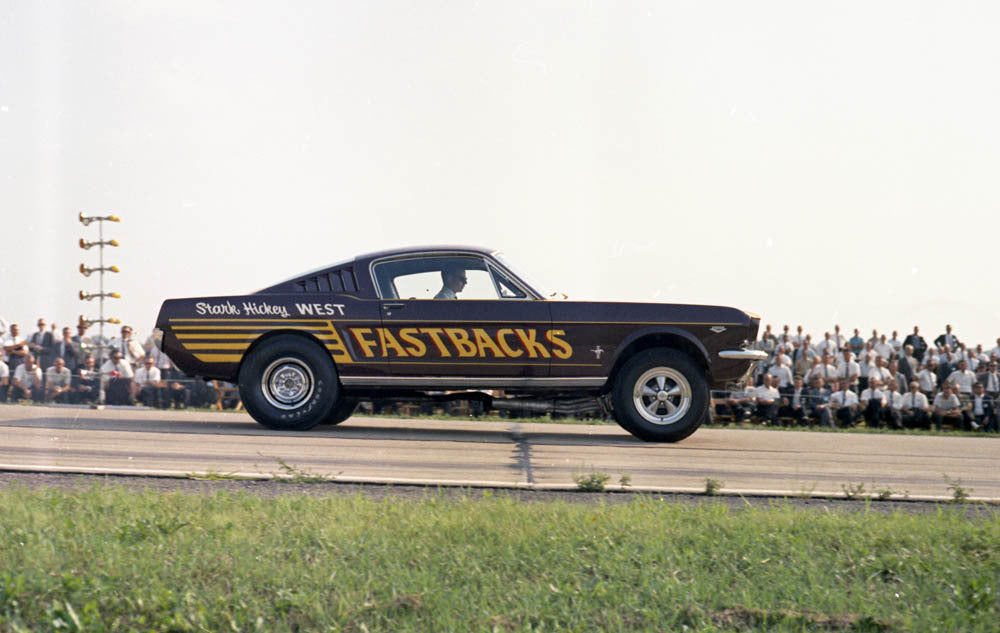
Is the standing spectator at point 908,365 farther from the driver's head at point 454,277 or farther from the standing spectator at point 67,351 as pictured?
the standing spectator at point 67,351

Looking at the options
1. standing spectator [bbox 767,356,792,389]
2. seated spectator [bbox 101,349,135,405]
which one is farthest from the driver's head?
standing spectator [bbox 767,356,792,389]

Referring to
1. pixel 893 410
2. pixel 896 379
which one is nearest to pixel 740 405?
pixel 893 410

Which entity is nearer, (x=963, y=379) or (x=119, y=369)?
(x=119, y=369)

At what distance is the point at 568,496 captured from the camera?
22.2 ft

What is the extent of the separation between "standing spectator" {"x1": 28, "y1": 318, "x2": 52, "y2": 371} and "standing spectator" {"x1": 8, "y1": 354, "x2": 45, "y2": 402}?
0.36 meters

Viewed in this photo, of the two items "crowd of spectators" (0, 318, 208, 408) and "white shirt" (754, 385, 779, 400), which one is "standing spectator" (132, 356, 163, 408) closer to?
"crowd of spectators" (0, 318, 208, 408)

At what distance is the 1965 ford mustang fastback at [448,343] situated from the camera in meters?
9.91

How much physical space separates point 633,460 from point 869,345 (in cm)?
1135

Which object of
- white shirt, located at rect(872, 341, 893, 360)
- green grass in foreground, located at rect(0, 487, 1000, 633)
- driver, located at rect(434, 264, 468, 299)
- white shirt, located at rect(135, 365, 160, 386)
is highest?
driver, located at rect(434, 264, 468, 299)

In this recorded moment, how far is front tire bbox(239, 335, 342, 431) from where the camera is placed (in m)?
10.1

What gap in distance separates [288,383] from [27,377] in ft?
25.1

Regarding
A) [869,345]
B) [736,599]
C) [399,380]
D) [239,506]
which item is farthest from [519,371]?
[869,345]

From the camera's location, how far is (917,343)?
19.0m

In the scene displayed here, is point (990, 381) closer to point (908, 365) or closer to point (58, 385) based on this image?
point (908, 365)
